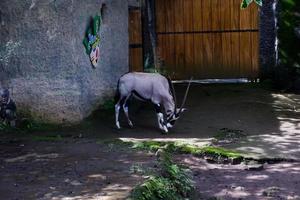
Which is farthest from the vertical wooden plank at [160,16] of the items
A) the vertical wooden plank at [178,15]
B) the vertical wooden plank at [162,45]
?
the vertical wooden plank at [178,15]

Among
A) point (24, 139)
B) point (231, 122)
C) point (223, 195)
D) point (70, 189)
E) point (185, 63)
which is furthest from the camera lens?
point (185, 63)

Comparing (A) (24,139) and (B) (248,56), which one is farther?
(B) (248,56)

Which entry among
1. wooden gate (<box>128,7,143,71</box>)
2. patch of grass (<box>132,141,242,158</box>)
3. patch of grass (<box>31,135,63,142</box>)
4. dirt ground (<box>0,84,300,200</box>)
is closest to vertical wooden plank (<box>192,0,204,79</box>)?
wooden gate (<box>128,7,143,71</box>)

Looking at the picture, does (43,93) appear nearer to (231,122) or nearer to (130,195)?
(231,122)

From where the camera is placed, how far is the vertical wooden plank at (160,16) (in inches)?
615

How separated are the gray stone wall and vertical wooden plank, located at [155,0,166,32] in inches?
96.0

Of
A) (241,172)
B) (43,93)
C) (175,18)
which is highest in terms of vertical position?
(175,18)

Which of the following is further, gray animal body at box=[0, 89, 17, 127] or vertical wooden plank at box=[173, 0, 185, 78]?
vertical wooden plank at box=[173, 0, 185, 78]

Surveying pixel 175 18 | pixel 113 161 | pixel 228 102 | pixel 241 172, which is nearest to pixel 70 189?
pixel 113 161

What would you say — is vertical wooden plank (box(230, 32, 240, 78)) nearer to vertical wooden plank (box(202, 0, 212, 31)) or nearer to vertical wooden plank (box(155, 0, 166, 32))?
vertical wooden plank (box(202, 0, 212, 31))

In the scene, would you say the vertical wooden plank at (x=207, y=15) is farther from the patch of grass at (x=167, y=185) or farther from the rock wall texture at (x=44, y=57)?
the patch of grass at (x=167, y=185)

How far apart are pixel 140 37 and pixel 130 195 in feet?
31.4

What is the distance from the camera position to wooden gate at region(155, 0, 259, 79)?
15.4 meters

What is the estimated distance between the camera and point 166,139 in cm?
953
